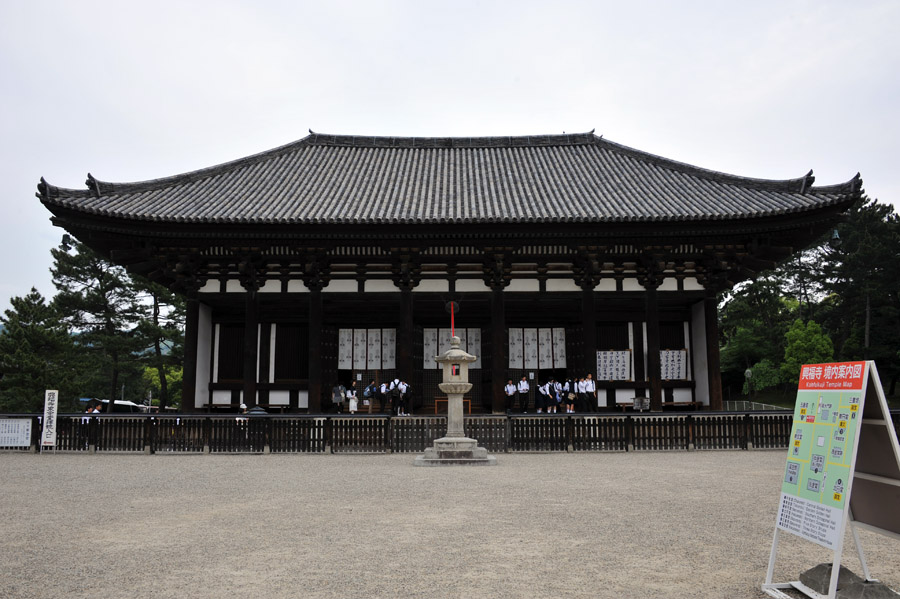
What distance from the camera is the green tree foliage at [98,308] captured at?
36.1 meters

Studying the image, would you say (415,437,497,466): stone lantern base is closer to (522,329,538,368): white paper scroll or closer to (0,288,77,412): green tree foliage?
(522,329,538,368): white paper scroll

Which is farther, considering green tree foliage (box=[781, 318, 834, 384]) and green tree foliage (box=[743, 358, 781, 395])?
green tree foliage (box=[743, 358, 781, 395])

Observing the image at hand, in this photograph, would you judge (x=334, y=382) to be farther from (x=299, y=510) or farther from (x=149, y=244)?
(x=299, y=510)

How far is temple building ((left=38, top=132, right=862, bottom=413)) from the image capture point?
49.8ft

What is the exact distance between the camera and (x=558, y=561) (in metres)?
4.72

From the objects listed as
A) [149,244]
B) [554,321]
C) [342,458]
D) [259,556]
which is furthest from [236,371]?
[259,556]

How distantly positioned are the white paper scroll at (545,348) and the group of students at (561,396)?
0.85 metres

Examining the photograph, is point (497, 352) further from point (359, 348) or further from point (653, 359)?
point (359, 348)

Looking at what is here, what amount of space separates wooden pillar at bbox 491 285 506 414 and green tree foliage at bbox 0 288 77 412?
26838 millimetres

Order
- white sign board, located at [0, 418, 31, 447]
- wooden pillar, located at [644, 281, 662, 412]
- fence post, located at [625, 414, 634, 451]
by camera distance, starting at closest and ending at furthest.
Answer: fence post, located at [625, 414, 634, 451] < white sign board, located at [0, 418, 31, 447] < wooden pillar, located at [644, 281, 662, 412]

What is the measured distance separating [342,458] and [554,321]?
30.3 feet

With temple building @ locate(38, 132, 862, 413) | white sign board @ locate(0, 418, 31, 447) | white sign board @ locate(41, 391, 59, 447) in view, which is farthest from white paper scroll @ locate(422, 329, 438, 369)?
white sign board @ locate(0, 418, 31, 447)

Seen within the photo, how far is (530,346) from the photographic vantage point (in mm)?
19188

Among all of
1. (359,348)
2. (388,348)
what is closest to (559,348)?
(388,348)
